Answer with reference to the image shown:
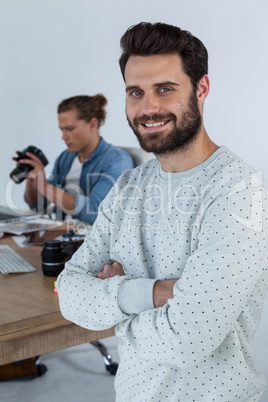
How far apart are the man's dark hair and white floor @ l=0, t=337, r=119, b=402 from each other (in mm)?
1588

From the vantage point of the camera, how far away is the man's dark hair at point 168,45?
1.09 metres

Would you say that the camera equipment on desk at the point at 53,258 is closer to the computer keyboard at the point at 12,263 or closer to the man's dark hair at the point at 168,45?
the computer keyboard at the point at 12,263

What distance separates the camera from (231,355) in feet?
3.36

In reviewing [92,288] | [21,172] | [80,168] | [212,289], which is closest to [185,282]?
[212,289]

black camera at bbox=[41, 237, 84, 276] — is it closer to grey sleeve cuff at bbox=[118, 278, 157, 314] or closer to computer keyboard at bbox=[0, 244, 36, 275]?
computer keyboard at bbox=[0, 244, 36, 275]

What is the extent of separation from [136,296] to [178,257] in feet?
0.40

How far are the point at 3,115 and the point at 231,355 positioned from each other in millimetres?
3777

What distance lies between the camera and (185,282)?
37.9 inches

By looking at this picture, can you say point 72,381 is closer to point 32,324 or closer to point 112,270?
point 32,324

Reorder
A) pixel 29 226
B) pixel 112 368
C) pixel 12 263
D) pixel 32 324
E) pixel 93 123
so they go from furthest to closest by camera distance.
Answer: pixel 93 123 < pixel 112 368 < pixel 29 226 < pixel 12 263 < pixel 32 324

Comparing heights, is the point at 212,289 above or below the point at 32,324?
above

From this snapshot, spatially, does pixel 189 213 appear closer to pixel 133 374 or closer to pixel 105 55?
pixel 133 374

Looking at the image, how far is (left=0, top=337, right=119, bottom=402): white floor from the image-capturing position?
2197 millimetres

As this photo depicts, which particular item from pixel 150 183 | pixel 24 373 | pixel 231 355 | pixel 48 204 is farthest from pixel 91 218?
pixel 231 355
